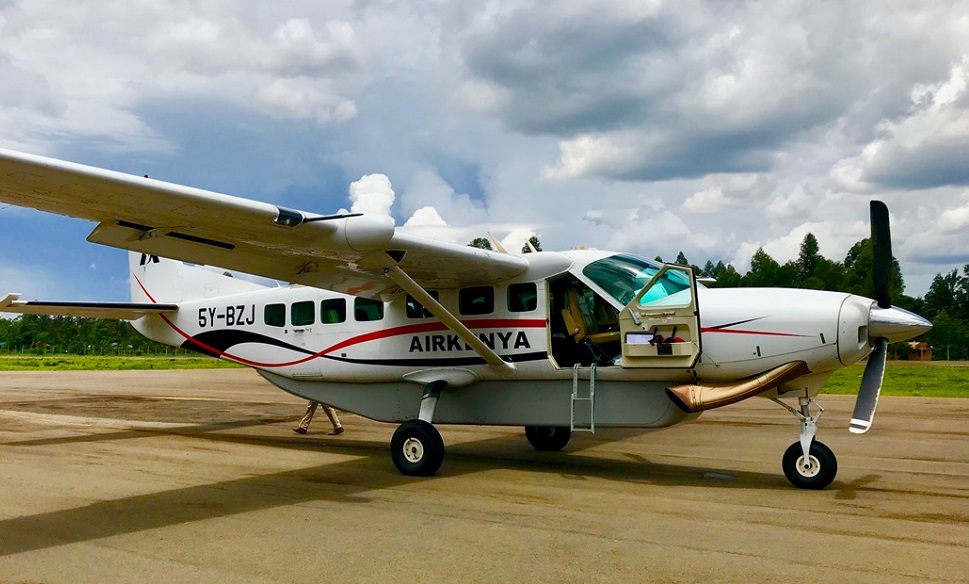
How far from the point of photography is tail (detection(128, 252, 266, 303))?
13336 mm

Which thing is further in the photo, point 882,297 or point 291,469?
point 291,469

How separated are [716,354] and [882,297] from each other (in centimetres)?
191

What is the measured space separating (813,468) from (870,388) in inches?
46.5

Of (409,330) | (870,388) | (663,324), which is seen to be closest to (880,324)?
(870,388)

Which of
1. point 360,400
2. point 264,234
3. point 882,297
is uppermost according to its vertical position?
point 264,234

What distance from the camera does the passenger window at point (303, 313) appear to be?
38.0ft

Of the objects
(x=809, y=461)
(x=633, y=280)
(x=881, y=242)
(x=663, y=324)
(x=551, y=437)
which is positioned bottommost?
(x=551, y=437)

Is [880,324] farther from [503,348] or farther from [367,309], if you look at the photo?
[367,309]

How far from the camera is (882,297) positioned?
26.6 feet

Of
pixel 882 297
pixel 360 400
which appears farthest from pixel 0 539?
pixel 882 297

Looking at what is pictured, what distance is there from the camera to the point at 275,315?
12016 mm

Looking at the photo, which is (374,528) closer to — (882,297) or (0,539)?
(0,539)

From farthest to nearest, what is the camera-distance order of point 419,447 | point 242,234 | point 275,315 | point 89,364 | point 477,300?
point 89,364, point 275,315, point 477,300, point 419,447, point 242,234

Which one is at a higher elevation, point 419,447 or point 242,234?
point 242,234
